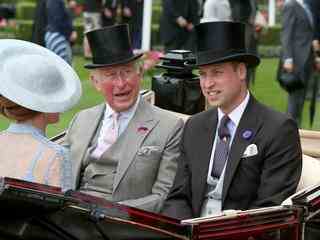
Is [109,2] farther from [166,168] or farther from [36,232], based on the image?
[36,232]

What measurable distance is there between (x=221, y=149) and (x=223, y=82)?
1.17ft

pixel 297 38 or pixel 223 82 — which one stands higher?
pixel 223 82

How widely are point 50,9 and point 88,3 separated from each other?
474 cm

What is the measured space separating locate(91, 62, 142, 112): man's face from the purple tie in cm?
61

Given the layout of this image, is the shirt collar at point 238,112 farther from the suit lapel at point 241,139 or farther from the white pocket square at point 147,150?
the white pocket square at point 147,150

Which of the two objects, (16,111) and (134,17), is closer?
(16,111)

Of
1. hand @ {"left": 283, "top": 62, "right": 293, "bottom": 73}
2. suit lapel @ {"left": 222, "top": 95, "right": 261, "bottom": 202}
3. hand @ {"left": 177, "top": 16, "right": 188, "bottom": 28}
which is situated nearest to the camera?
suit lapel @ {"left": 222, "top": 95, "right": 261, "bottom": 202}

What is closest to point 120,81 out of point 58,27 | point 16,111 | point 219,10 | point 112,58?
point 112,58

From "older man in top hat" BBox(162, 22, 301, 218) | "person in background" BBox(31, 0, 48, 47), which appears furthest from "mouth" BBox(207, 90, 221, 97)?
"person in background" BBox(31, 0, 48, 47)

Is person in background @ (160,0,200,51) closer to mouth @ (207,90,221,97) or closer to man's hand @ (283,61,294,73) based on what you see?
man's hand @ (283,61,294,73)

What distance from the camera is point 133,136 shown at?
577 centimetres

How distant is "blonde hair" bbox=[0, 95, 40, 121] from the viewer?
4.61 m

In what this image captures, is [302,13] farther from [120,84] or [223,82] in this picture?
[223,82]

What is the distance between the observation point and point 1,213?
418 cm
